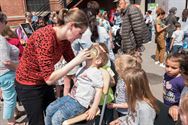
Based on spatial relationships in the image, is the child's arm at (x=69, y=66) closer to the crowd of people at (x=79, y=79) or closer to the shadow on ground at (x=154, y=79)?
the crowd of people at (x=79, y=79)

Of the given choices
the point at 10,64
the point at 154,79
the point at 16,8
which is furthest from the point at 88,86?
the point at 16,8

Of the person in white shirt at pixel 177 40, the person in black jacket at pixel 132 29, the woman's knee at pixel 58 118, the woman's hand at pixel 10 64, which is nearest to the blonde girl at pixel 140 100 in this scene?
the woman's knee at pixel 58 118

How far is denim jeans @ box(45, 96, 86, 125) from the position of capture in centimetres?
232

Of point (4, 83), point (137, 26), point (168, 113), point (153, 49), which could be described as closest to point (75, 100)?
point (168, 113)

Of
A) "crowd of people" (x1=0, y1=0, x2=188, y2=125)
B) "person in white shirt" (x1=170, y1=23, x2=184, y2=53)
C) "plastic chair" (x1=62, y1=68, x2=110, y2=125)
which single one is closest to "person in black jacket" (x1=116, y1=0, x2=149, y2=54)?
"crowd of people" (x1=0, y1=0, x2=188, y2=125)

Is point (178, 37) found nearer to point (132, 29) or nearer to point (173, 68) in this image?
point (132, 29)

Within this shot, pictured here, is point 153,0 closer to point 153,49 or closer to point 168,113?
point 153,49

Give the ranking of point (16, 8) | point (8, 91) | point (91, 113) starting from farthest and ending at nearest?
point (16, 8) → point (8, 91) → point (91, 113)

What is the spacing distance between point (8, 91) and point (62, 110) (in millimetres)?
1309

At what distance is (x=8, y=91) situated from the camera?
335cm

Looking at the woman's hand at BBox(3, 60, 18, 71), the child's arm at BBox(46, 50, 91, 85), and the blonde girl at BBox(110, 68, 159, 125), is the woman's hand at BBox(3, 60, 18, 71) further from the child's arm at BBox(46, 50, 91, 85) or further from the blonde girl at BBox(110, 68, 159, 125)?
the blonde girl at BBox(110, 68, 159, 125)

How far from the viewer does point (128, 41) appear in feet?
11.8

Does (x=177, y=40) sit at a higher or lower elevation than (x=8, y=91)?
higher

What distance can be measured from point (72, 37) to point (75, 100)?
61 cm
